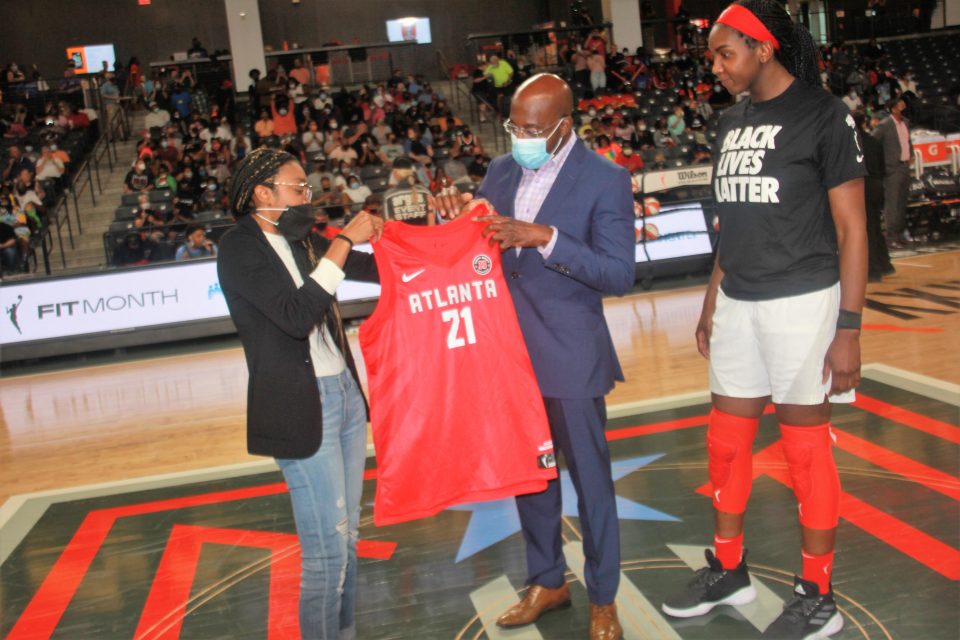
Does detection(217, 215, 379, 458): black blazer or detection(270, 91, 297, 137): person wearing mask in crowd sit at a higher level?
detection(270, 91, 297, 137): person wearing mask in crowd

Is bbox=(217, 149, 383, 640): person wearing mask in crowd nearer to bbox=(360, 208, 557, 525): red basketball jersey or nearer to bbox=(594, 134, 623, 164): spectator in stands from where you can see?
bbox=(360, 208, 557, 525): red basketball jersey

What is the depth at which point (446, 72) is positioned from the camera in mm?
21844

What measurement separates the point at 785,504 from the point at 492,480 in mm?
1719

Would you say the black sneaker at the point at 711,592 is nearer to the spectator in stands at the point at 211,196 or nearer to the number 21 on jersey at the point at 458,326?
the number 21 on jersey at the point at 458,326

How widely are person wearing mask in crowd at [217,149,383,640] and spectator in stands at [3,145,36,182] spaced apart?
12.2 m

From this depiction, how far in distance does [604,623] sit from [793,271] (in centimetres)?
127

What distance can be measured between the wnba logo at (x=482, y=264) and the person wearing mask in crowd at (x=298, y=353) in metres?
0.36

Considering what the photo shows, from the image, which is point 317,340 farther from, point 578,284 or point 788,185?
point 788,185

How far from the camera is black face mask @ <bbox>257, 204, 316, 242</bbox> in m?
2.59

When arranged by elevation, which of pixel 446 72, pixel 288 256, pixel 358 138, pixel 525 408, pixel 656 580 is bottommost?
pixel 656 580

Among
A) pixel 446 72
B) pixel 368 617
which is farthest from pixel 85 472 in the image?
pixel 446 72

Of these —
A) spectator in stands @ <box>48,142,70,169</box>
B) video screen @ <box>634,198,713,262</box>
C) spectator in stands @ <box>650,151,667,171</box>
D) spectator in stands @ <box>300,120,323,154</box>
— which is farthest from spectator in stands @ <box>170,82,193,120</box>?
video screen @ <box>634,198,713,262</box>

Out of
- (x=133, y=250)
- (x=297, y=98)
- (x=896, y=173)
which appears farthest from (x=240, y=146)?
(x=896, y=173)

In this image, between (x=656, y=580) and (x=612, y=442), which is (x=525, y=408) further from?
(x=612, y=442)
